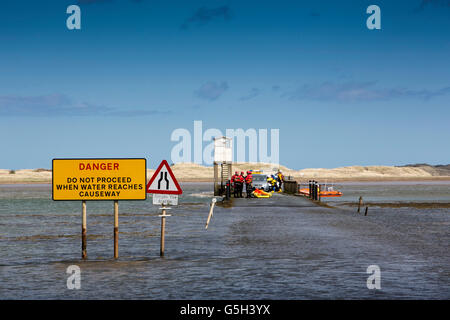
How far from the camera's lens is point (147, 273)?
535 inches

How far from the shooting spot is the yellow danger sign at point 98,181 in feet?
52.4

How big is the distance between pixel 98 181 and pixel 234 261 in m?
3.66

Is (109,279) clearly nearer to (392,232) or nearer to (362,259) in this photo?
(362,259)

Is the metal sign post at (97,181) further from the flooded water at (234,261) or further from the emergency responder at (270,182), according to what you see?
the emergency responder at (270,182)

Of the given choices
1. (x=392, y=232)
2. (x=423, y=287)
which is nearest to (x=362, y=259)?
(x=423, y=287)

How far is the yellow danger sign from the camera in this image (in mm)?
15984

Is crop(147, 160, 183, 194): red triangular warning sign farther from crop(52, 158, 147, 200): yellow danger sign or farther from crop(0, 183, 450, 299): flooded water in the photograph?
Result: crop(0, 183, 450, 299): flooded water

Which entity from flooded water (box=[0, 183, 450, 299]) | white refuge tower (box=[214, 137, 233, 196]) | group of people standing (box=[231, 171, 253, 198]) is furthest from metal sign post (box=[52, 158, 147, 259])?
white refuge tower (box=[214, 137, 233, 196])

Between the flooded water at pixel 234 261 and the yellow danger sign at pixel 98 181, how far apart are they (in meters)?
1.52

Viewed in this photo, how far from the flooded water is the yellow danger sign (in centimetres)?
152
